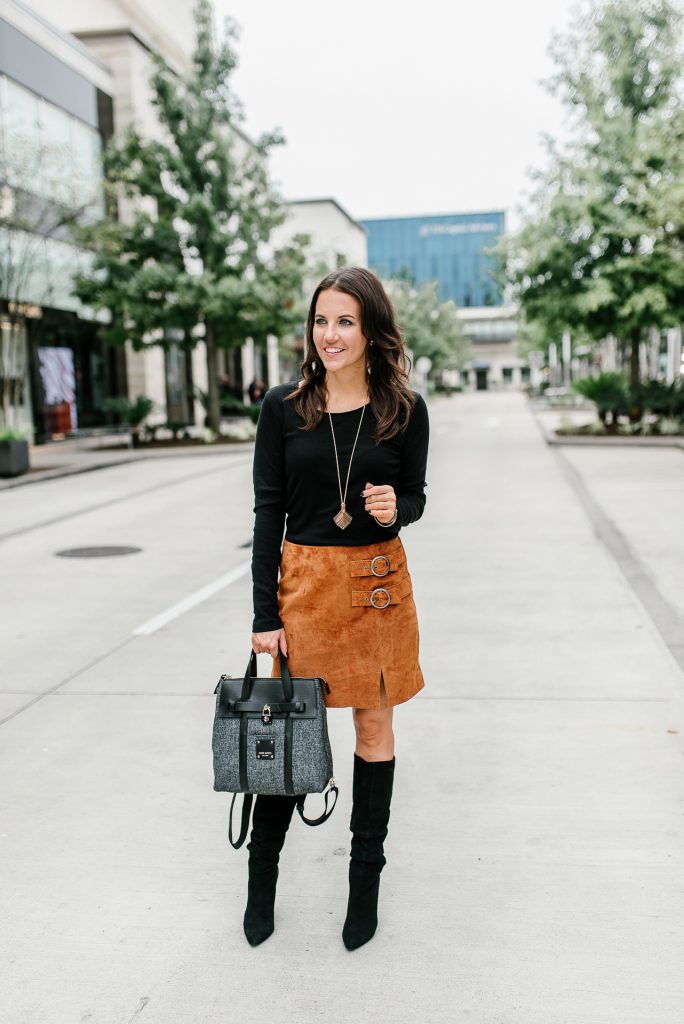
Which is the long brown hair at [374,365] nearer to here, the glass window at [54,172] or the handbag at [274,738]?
the handbag at [274,738]

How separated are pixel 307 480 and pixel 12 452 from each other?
17325 mm

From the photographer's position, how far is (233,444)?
26.9m

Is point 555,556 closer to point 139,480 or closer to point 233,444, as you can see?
point 139,480

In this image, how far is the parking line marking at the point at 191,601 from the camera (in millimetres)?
6902

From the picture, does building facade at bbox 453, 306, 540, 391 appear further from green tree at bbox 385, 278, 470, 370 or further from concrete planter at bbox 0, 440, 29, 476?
concrete planter at bbox 0, 440, 29, 476

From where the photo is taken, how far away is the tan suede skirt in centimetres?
278

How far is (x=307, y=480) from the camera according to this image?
9.16ft

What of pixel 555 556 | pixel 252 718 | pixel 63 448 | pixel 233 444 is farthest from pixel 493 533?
pixel 63 448

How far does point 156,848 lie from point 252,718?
1.18 meters

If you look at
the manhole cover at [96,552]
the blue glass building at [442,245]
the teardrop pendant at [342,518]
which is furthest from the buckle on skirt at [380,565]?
the blue glass building at [442,245]

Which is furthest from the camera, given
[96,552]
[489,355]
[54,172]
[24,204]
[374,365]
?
[489,355]

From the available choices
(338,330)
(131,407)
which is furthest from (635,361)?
(338,330)

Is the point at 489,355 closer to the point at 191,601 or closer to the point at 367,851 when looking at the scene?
the point at 191,601

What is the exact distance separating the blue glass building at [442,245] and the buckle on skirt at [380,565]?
14294 cm
